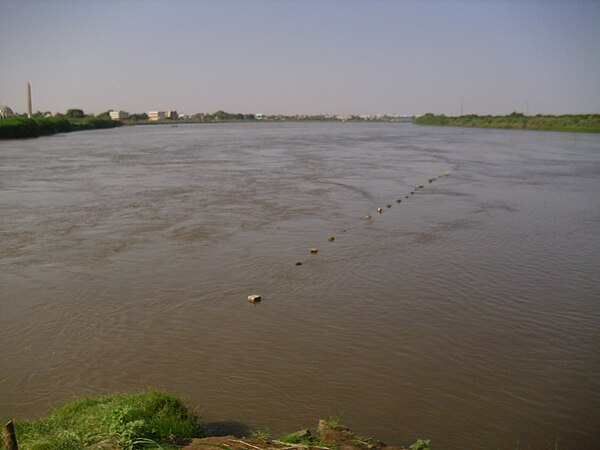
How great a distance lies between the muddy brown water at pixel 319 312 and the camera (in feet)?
22.6

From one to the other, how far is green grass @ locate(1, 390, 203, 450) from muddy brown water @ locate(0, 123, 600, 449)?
84 cm

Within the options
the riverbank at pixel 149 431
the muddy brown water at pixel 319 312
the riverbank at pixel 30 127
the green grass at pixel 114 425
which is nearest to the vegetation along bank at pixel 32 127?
the riverbank at pixel 30 127

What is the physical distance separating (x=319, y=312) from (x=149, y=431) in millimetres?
4990

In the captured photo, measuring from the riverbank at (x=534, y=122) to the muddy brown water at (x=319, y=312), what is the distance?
246ft

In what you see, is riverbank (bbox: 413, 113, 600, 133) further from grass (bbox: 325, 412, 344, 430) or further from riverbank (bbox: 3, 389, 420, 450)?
riverbank (bbox: 3, 389, 420, 450)

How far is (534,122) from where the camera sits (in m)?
100

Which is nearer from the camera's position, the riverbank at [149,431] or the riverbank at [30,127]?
the riverbank at [149,431]

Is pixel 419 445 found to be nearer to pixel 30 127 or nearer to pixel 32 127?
pixel 30 127

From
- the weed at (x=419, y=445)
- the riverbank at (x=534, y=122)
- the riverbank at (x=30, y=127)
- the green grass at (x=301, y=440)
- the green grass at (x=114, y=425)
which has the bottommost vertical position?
the weed at (x=419, y=445)

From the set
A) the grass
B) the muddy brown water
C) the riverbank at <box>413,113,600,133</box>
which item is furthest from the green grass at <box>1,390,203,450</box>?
the riverbank at <box>413,113,600,133</box>

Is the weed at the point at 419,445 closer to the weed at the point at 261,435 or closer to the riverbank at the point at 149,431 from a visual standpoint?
the riverbank at the point at 149,431

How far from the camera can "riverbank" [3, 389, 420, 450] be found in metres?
5.05

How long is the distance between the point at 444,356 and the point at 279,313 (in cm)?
313

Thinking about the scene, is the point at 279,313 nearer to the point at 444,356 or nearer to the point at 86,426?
the point at 444,356
